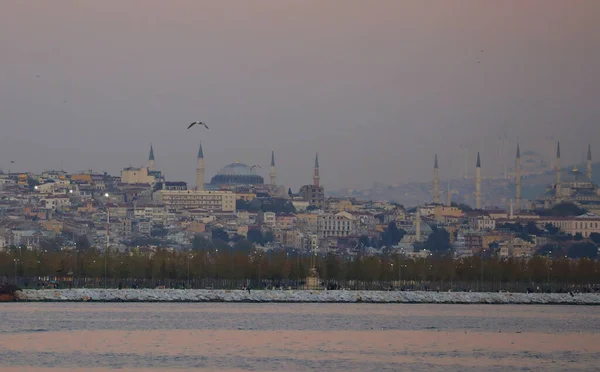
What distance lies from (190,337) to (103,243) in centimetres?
11072

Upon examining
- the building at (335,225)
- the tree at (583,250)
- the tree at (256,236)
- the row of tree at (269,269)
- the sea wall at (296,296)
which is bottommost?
the sea wall at (296,296)

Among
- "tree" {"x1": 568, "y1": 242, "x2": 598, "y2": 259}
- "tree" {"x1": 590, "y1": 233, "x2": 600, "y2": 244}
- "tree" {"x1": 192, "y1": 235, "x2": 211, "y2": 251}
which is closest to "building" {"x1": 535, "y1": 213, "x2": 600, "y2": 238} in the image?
"tree" {"x1": 590, "y1": 233, "x2": 600, "y2": 244}

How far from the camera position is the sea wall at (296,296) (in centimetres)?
6881

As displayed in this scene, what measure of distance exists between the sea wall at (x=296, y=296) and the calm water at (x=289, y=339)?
4616 millimetres

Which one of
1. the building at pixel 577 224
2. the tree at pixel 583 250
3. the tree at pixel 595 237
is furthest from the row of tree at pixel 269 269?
the building at pixel 577 224

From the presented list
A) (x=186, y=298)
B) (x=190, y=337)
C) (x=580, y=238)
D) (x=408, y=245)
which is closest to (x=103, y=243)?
(x=408, y=245)

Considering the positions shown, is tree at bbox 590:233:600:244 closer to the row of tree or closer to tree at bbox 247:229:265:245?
tree at bbox 247:229:265:245

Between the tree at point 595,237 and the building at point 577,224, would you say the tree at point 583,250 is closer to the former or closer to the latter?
the tree at point 595,237

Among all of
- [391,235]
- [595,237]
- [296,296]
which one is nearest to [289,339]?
[296,296]

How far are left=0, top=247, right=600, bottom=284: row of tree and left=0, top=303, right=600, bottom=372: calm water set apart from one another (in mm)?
15874

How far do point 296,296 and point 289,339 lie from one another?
24.9 metres

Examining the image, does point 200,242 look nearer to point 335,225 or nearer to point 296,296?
point 335,225

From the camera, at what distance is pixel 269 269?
82.7m

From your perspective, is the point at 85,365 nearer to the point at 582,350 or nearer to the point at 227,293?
the point at 582,350
